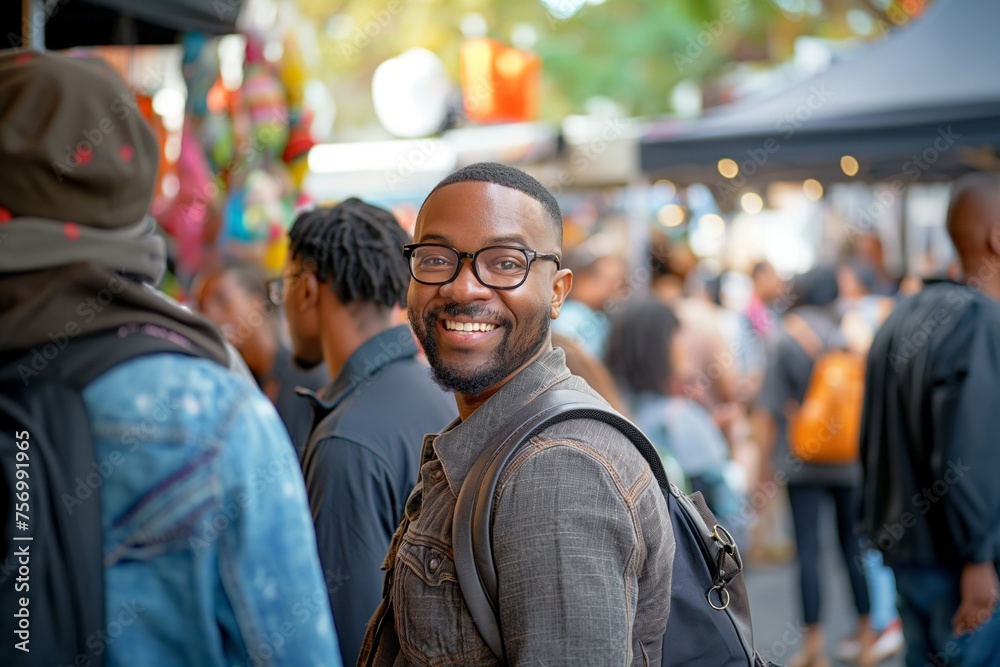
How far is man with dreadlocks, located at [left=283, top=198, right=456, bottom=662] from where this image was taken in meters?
2.51

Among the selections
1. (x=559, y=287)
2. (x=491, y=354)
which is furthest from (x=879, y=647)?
(x=491, y=354)

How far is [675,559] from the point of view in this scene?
5.65 ft

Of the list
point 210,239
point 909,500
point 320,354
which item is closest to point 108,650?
point 320,354

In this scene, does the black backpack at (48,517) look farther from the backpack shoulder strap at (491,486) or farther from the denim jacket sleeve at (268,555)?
the backpack shoulder strap at (491,486)

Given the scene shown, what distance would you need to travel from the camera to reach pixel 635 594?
61.4 inches

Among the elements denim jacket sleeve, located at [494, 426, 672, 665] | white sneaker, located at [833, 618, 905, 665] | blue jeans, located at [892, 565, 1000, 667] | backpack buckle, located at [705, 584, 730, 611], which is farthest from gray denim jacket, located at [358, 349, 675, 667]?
white sneaker, located at [833, 618, 905, 665]

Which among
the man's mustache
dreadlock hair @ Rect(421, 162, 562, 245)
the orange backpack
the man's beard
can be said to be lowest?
the orange backpack

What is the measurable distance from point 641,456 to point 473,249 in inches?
17.6

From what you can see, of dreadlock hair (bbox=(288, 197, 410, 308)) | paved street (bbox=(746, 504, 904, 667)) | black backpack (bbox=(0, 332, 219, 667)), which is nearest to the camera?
black backpack (bbox=(0, 332, 219, 667))

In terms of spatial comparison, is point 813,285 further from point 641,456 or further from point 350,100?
point 350,100

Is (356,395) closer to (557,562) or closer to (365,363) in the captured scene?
(365,363)

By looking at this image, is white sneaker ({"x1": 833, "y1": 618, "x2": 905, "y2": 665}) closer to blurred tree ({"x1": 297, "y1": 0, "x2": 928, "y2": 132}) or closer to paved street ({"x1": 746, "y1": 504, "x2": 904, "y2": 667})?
paved street ({"x1": 746, "y1": 504, "x2": 904, "y2": 667})

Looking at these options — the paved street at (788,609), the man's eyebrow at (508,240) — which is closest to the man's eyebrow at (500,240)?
the man's eyebrow at (508,240)

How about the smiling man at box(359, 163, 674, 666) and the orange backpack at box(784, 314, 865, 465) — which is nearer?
the smiling man at box(359, 163, 674, 666)
